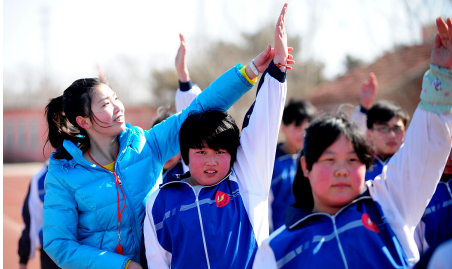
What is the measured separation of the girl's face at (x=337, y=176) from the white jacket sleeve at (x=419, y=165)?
0.38 ft

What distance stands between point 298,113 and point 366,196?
8.96ft

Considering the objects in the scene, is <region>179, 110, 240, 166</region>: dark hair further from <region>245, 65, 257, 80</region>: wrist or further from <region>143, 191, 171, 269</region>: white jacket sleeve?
<region>143, 191, 171, 269</region>: white jacket sleeve

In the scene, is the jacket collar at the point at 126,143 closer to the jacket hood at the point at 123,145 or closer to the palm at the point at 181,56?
the jacket hood at the point at 123,145

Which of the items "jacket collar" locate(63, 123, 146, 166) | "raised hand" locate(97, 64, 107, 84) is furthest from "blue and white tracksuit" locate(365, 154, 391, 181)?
"raised hand" locate(97, 64, 107, 84)

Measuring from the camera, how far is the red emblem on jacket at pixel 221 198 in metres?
2.06

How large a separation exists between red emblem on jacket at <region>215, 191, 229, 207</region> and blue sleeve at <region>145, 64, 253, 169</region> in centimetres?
57

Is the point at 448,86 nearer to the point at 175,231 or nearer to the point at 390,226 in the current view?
the point at 390,226

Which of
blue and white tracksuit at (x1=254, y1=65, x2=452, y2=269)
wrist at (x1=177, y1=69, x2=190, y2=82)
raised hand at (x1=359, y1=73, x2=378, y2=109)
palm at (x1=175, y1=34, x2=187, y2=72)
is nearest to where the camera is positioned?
blue and white tracksuit at (x1=254, y1=65, x2=452, y2=269)

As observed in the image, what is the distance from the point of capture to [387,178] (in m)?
1.79

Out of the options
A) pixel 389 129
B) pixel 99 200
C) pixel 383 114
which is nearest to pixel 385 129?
pixel 389 129

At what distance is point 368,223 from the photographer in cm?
165

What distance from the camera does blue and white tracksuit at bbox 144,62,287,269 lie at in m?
1.96

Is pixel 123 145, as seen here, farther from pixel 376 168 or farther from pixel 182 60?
pixel 376 168

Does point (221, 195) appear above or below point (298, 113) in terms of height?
below
